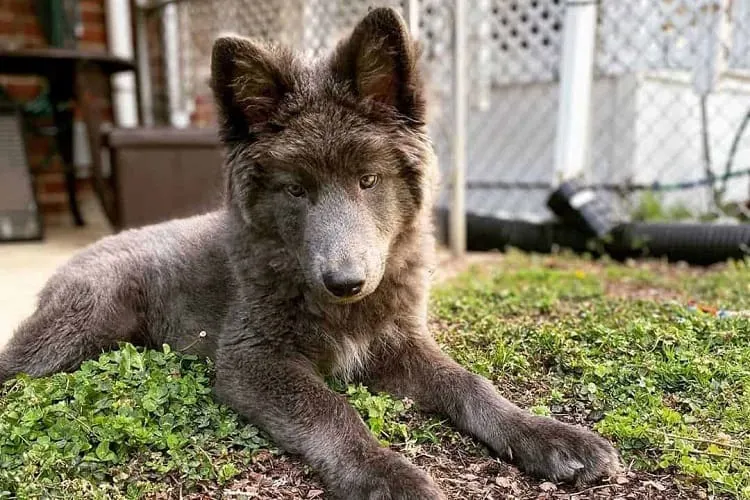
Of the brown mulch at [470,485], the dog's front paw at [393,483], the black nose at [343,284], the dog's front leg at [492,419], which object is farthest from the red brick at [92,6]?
the dog's front paw at [393,483]

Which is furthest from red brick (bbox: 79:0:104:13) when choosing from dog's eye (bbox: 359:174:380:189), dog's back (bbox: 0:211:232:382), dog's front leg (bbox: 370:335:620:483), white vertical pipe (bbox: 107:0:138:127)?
dog's front leg (bbox: 370:335:620:483)

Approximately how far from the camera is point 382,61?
7.78 ft

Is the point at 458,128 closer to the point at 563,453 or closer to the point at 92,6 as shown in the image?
the point at 563,453

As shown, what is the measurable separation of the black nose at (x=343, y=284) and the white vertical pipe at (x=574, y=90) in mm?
3935

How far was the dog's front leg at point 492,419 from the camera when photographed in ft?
6.73

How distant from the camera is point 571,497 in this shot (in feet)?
6.51

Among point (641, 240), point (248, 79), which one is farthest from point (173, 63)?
point (248, 79)

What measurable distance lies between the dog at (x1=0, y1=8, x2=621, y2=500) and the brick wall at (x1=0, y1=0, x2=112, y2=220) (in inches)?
198

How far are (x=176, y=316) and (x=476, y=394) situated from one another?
1.33 metres

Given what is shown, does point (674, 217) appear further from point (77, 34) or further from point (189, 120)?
point (77, 34)

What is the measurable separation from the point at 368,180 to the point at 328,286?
1.44 feet

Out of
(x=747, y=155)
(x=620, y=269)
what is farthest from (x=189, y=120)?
(x=747, y=155)

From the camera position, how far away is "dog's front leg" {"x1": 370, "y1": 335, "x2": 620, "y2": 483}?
2051mm

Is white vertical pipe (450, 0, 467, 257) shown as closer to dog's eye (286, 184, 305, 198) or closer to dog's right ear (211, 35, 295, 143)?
dog's right ear (211, 35, 295, 143)
